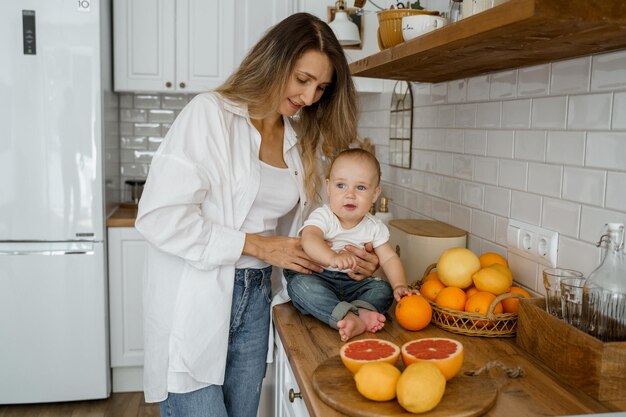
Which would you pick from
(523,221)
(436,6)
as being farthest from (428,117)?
(523,221)

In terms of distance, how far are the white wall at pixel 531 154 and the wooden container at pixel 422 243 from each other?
0.21ft

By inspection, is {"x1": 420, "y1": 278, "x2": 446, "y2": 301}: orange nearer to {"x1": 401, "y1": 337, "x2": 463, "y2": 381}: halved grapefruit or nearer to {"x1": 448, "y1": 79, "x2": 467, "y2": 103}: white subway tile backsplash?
{"x1": 401, "y1": 337, "x2": 463, "y2": 381}: halved grapefruit

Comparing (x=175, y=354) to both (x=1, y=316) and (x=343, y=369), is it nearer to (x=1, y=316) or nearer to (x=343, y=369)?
(x=343, y=369)

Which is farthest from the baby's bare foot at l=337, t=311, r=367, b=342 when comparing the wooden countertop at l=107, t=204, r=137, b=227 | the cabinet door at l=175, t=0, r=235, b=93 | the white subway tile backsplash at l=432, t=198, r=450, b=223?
the cabinet door at l=175, t=0, r=235, b=93

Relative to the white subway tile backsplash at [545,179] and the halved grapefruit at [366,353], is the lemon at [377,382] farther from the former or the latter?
the white subway tile backsplash at [545,179]

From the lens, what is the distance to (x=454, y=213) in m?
2.08

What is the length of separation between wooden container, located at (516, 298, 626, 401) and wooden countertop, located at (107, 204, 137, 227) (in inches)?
89.8

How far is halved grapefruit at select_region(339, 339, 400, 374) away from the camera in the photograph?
3.72ft

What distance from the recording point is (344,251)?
1.63 meters

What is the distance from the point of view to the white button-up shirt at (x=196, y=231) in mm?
1563

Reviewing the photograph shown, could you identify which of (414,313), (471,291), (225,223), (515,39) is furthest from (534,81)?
(225,223)

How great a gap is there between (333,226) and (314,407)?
734mm

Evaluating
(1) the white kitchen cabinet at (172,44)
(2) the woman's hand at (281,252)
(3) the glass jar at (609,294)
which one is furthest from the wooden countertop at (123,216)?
(3) the glass jar at (609,294)

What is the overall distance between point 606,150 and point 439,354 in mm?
584
